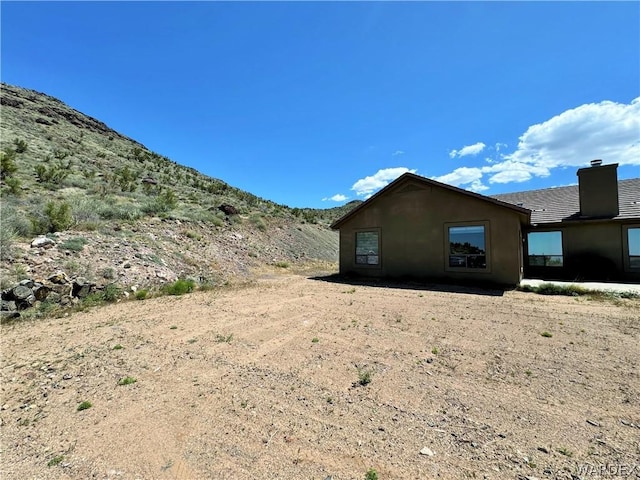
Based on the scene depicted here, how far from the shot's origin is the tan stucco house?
1159 cm

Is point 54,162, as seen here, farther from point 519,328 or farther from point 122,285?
point 519,328

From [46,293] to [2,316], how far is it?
3.60ft

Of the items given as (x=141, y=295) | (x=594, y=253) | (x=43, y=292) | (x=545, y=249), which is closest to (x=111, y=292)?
(x=141, y=295)

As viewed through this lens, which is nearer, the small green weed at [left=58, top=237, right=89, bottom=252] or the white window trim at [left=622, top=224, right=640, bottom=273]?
the small green weed at [left=58, top=237, right=89, bottom=252]

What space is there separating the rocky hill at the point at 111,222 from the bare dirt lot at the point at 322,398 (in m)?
3.19

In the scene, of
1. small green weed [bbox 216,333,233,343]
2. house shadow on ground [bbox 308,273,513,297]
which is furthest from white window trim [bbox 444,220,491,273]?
small green weed [bbox 216,333,233,343]

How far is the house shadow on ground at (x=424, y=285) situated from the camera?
10.5 m

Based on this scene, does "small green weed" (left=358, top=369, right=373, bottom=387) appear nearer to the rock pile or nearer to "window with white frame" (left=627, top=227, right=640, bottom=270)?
the rock pile

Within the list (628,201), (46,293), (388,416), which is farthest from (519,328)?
(628,201)

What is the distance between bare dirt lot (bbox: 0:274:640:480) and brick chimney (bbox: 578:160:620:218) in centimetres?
856

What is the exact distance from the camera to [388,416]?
3.10 meters

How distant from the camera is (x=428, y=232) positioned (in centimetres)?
1276

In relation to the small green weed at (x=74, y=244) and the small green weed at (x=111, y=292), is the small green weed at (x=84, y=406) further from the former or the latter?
the small green weed at (x=74, y=244)

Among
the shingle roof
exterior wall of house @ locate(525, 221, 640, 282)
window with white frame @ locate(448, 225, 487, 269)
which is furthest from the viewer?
the shingle roof
